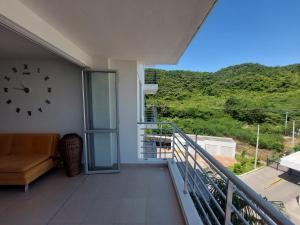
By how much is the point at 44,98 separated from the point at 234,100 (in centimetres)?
1875

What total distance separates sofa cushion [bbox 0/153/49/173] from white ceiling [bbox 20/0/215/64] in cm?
187

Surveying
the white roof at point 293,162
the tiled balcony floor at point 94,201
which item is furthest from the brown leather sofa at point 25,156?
the white roof at point 293,162

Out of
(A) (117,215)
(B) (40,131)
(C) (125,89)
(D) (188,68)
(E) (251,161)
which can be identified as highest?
(D) (188,68)

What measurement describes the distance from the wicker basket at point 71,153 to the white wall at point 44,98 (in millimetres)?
413

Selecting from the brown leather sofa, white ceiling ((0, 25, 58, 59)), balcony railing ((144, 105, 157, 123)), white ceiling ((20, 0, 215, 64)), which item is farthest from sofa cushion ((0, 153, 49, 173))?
balcony railing ((144, 105, 157, 123))

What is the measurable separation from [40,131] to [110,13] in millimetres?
2907

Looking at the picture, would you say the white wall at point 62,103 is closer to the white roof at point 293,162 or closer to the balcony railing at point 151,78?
the balcony railing at point 151,78

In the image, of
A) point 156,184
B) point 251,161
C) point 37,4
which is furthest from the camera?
point 251,161

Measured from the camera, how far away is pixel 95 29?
192 centimetres

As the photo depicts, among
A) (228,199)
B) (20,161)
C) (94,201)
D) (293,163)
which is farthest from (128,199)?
(293,163)

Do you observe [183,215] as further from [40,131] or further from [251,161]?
[251,161]

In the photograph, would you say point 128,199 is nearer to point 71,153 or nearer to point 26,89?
point 71,153

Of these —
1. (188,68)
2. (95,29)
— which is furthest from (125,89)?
(188,68)

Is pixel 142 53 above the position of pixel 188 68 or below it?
below
